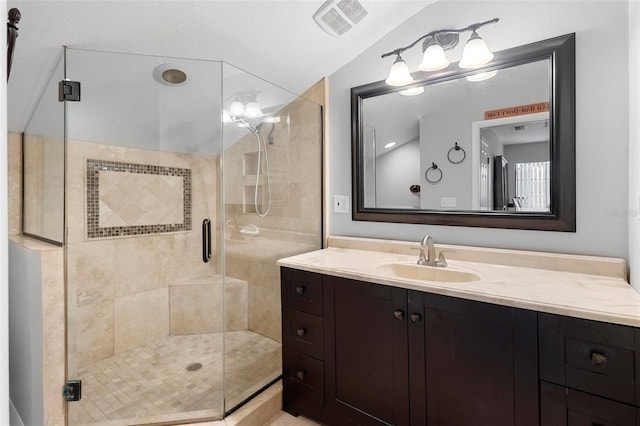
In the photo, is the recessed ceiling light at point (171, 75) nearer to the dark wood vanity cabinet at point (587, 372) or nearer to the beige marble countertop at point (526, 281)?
the beige marble countertop at point (526, 281)

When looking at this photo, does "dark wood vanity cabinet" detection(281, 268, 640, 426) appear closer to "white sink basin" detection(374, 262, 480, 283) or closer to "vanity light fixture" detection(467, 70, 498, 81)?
"white sink basin" detection(374, 262, 480, 283)

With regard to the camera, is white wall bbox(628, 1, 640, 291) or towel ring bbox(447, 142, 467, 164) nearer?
white wall bbox(628, 1, 640, 291)

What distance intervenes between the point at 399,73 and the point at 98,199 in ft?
7.01

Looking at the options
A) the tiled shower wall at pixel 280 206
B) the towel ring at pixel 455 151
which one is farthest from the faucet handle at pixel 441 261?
the tiled shower wall at pixel 280 206

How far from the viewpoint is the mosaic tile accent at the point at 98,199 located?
2.08m

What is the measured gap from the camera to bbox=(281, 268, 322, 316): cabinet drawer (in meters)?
1.60

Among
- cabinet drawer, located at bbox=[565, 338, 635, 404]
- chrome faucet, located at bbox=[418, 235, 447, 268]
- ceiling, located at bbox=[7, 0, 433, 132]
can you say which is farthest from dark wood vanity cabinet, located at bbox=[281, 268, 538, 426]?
ceiling, located at bbox=[7, 0, 433, 132]

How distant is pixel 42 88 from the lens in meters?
1.65

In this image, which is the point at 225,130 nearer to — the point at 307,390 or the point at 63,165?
the point at 63,165

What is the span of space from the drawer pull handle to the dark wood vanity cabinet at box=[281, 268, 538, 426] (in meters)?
0.15

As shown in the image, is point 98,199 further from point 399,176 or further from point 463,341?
point 463,341

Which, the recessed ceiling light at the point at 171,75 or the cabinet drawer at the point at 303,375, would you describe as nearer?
the cabinet drawer at the point at 303,375

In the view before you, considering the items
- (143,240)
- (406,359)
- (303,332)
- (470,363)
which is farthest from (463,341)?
(143,240)

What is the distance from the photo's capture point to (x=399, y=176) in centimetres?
194
